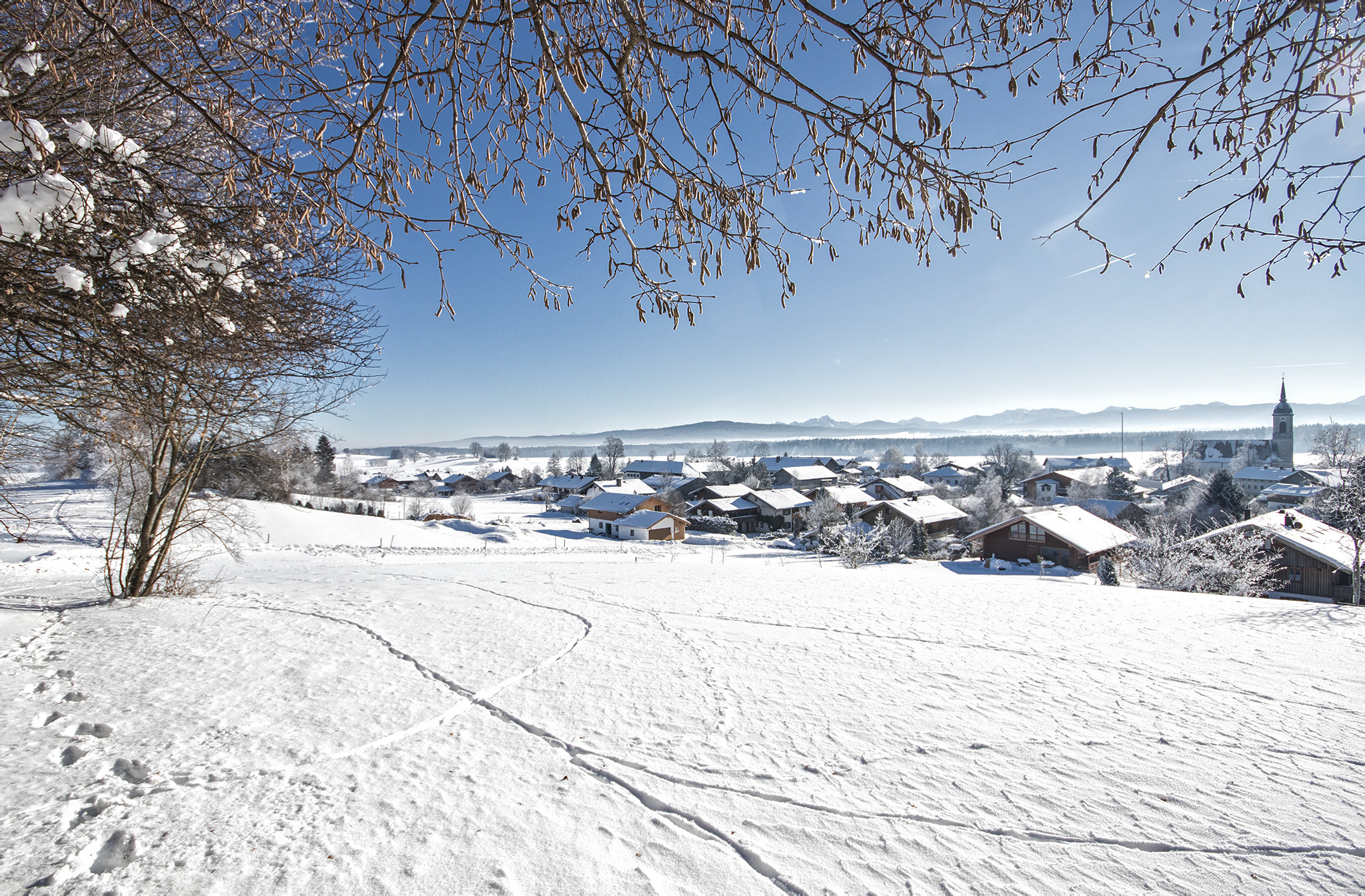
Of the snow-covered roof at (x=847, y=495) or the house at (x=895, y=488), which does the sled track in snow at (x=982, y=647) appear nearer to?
the snow-covered roof at (x=847, y=495)

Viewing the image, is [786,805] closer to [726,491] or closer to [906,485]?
[726,491]

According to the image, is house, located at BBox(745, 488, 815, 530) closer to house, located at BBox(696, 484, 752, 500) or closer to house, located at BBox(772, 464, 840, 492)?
house, located at BBox(696, 484, 752, 500)

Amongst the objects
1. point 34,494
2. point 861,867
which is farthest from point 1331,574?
point 34,494

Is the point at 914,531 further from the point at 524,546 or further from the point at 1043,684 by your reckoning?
the point at 1043,684

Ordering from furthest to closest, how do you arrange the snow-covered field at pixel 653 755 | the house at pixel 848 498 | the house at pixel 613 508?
the house at pixel 848 498 → the house at pixel 613 508 → the snow-covered field at pixel 653 755

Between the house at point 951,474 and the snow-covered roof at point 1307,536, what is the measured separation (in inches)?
1859

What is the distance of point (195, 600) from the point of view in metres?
→ 8.28

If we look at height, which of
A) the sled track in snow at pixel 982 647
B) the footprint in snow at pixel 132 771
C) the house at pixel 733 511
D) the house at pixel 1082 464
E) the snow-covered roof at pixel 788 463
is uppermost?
the footprint in snow at pixel 132 771

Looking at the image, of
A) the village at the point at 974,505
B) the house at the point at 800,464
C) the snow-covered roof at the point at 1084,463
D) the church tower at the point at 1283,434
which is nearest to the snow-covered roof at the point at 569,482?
the village at the point at 974,505

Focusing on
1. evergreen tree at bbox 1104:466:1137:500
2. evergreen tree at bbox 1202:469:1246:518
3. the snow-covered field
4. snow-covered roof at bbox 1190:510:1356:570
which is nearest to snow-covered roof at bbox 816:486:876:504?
evergreen tree at bbox 1202:469:1246:518

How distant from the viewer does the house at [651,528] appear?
39.5 meters

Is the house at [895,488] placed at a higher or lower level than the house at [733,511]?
higher

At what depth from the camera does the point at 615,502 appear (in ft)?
148

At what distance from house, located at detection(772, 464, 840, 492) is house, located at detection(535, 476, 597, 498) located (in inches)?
955
